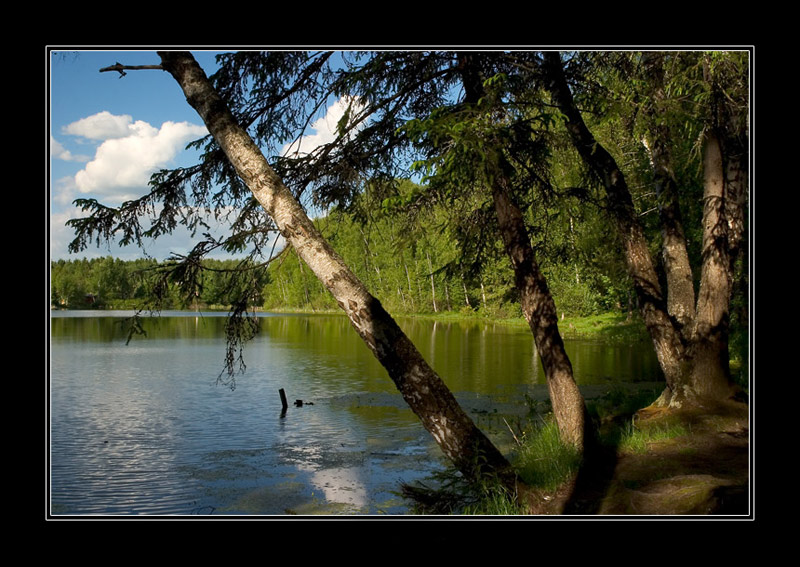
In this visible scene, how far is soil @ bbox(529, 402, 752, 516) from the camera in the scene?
18.5 ft

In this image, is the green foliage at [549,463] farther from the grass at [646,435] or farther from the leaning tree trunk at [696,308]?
the leaning tree trunk at [696,308]

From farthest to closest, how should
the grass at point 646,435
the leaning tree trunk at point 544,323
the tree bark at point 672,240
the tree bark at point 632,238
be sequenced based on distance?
the tree bark at point 672,240, the tree bark at point 632,238, the grass at point 646,435, the leaning tree trunk at point 544,323

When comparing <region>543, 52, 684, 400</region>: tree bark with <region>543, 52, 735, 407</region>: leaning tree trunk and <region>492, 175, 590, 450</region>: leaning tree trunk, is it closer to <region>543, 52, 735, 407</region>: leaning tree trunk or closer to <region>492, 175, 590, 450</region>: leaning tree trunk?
<region>543, 52, 735, 407</region>: leaning tree trunk

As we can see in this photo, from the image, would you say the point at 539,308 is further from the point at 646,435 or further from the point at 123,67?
the point at 123,67

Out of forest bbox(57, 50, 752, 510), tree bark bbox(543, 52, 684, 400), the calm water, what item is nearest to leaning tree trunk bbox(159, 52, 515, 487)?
forest bbox(57, 50, 752, 510)

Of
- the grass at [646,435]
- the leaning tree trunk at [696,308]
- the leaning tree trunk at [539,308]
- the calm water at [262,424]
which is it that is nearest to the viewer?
the leaning tree trunk at [539,308]

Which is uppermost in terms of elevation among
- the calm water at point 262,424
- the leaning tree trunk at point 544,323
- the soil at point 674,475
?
the leaning tree trunk at point 544,323

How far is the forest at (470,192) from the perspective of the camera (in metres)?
5.73

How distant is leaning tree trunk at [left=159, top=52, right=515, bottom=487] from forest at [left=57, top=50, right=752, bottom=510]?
0.01 meters

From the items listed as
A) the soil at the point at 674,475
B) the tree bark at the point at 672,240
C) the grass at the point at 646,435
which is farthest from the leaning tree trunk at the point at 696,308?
the grass at the point at 646,435

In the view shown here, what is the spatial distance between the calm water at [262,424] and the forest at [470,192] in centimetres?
168

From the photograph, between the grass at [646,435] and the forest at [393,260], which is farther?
the grass at [646,435]

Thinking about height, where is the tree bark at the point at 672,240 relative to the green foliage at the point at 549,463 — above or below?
above

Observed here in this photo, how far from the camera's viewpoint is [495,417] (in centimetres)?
1445
